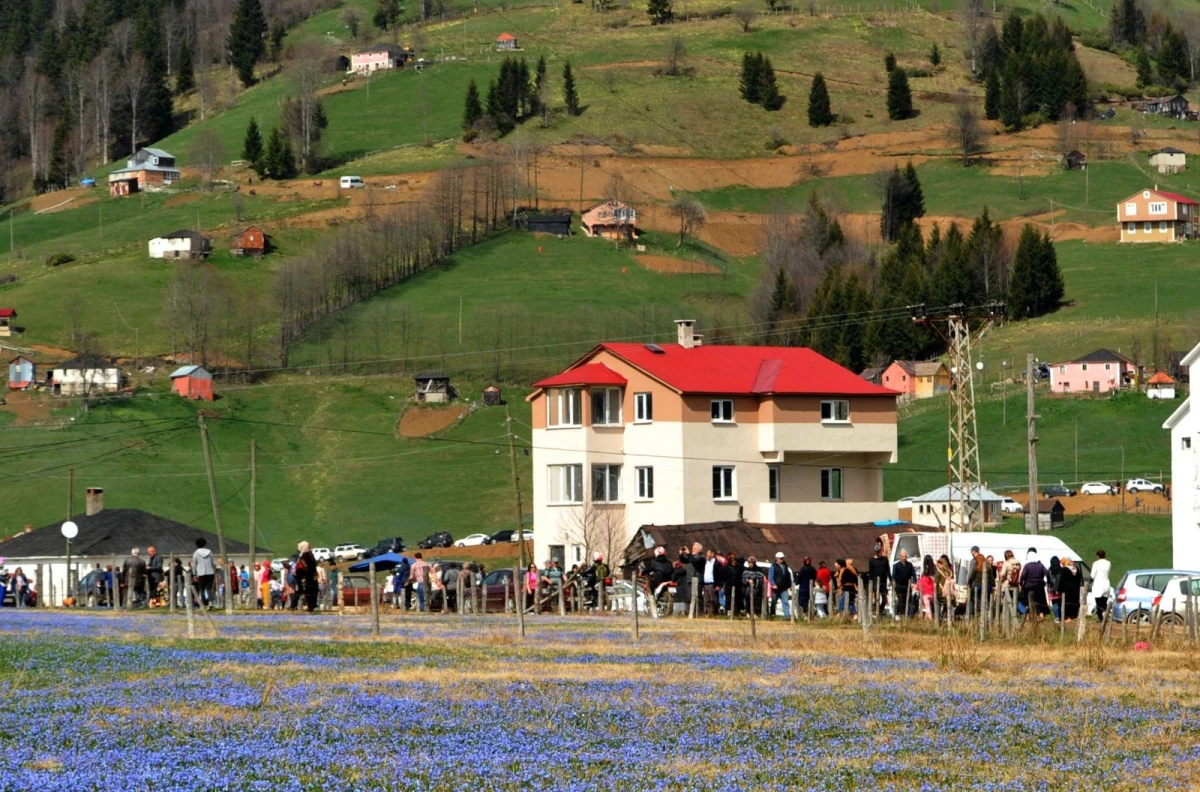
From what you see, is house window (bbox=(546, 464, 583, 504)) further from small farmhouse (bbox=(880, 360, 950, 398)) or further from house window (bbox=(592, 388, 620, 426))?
small farmhouse (bbox=(880, 360, 950, 398))

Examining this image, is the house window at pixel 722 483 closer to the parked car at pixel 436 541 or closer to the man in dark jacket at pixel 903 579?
the parked car at pixel 436 541

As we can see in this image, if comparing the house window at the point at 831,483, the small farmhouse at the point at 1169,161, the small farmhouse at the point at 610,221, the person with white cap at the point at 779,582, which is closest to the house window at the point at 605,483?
the house window at the point at 831,483

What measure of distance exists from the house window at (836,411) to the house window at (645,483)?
23.9 feet

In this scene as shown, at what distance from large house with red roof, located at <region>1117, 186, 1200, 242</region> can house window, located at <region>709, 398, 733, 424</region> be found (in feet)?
341

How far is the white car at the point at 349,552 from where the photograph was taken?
84.4 meters

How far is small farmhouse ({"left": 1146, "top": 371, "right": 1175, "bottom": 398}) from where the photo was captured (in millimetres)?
107438

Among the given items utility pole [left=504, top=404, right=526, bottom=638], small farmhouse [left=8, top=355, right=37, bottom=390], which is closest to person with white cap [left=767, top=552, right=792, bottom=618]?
utility pole [left=504, top=404, right=526, bottom=638]

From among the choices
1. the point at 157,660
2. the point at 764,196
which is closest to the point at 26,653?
the point at 157,660

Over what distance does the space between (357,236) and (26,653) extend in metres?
131

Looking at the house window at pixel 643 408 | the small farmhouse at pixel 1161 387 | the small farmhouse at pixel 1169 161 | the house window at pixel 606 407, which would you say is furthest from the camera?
the small farmhouse at pixel 1169 161

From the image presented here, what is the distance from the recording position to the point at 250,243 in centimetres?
15825

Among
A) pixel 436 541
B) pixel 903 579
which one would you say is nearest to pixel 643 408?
pixel 436 541

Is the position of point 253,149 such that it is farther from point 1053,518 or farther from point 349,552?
point 1053,518

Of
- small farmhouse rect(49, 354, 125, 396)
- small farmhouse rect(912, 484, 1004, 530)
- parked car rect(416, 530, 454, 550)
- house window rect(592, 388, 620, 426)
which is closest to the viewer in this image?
house window rect(592, 388, 620, 426)
